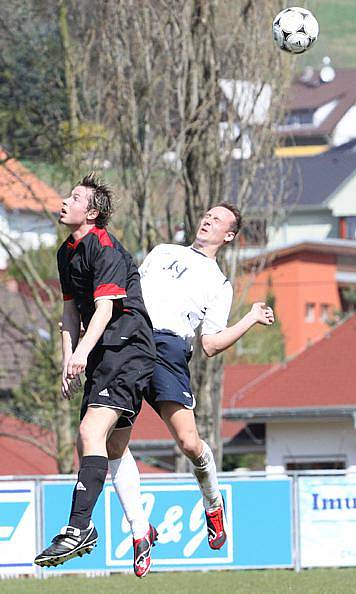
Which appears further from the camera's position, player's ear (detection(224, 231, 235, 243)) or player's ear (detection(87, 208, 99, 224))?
player's ear (detection(224, 231, 235, 243))

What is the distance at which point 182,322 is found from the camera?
27.3ft

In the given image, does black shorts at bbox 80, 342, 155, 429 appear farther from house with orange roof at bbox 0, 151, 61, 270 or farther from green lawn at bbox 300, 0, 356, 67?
green lawn at bbox 300, 0, 356, 67

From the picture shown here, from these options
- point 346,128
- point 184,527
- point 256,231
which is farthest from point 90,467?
point 346,128

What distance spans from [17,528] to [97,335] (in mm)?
7703

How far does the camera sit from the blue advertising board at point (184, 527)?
581 inches

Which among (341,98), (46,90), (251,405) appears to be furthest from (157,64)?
(341,98)

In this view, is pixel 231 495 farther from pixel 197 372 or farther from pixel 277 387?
pixel 277 387

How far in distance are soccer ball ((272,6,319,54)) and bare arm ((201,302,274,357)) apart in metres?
4.45

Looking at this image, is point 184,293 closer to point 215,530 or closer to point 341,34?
point 215,530

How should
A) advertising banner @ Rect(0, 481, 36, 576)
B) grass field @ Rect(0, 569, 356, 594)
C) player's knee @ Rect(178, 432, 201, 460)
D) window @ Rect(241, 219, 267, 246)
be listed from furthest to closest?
window @ Rect(241, 219, 267, 246) → advertising banner @ Rect(0, 481, 36, 576) → grass field @ Rect(0, 569, 356, 594) → player's knee @ Rect(178, 432, 201, 460)

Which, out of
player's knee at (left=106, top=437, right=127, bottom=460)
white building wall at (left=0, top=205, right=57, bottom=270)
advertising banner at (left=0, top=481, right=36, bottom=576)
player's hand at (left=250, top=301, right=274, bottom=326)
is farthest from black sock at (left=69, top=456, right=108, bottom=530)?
white building wall at (left=0, top=205, right=57, bottom=270)

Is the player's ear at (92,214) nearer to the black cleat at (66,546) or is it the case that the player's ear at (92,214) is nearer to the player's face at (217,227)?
the player's face at (217,227)

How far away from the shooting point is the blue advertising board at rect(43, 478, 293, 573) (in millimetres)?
14758

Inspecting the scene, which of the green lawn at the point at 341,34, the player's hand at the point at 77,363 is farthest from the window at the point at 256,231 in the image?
the green lawn at the point at 341,34
